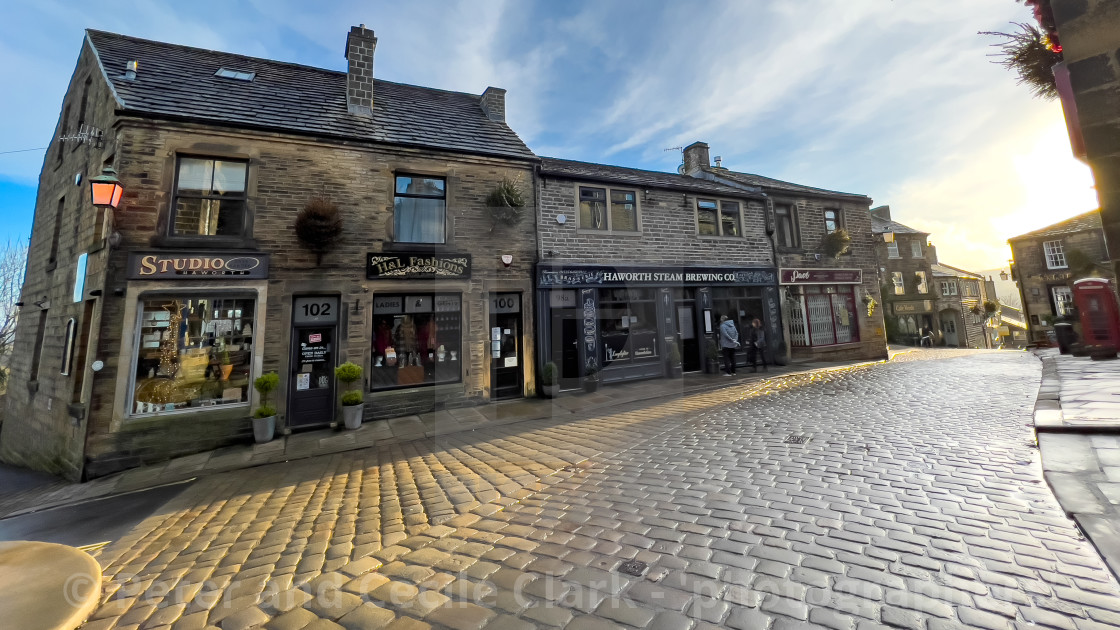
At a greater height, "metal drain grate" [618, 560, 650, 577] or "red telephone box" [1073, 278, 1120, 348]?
"red telephone box" [1073, 278, 1120, 348]

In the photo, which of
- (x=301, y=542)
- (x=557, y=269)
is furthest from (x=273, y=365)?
(x=557, y=269)

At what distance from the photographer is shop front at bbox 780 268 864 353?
48.8 ft

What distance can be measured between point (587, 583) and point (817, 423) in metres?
5.32

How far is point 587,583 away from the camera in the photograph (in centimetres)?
265

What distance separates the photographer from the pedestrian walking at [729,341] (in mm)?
12789

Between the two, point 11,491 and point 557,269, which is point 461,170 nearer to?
point 557,269

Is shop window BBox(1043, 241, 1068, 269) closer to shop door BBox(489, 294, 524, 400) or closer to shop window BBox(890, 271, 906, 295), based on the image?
shop window BBox(890, 271, 906, 295)

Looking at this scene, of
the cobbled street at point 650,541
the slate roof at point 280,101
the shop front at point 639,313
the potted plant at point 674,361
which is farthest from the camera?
the potted plant at point 674,361

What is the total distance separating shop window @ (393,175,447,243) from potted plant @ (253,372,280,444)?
4.08 metres

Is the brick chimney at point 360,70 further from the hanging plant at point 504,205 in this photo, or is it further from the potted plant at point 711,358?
the potted plant at point 711,358

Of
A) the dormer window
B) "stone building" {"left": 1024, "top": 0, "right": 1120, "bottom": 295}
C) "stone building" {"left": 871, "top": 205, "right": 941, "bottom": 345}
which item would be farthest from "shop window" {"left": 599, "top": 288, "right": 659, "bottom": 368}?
"stone building" {"left": 871, "top": 205, "right": 941, "bottom": 345}

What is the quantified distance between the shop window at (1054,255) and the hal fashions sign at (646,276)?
24685 mm

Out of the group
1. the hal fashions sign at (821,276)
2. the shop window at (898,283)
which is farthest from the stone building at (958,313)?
the hal fashions sign at (821,276)

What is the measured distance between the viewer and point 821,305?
15484mm
